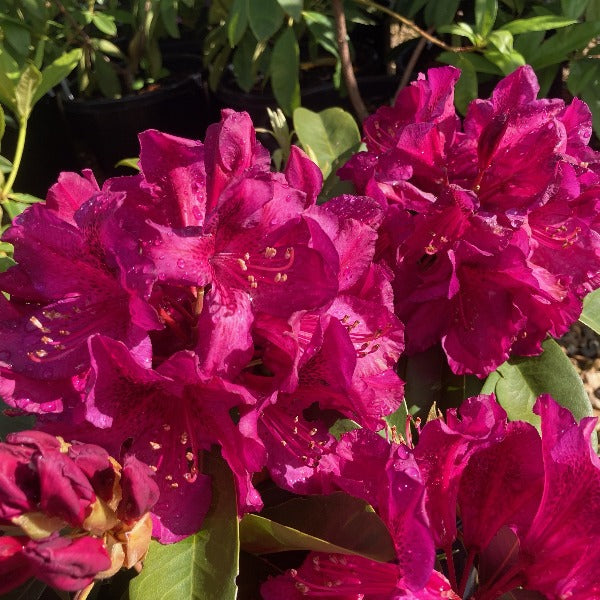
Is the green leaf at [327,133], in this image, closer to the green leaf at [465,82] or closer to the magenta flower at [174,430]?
the green leaf at [465,82]

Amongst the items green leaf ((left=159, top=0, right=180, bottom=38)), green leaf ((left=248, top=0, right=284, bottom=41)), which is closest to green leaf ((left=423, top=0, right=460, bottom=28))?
green leaf ((left=248, top=0, right=284, bottom=41))

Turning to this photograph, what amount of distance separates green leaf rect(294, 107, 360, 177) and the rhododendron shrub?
0.52 meters

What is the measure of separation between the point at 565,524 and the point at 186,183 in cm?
43

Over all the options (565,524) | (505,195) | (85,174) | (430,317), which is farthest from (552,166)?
(85,174)

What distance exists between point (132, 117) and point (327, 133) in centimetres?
140

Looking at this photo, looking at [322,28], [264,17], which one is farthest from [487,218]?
[322,28]

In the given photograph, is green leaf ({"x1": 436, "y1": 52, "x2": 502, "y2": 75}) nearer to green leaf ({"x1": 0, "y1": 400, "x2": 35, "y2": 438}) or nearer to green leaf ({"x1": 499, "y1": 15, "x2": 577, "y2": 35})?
green leaf ({"x1": 499, "y1": 15, "x2": 577, "y2": 35})

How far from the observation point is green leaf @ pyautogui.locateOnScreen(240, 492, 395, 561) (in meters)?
0.62

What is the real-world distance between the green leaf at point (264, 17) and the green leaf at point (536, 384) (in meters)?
0.91

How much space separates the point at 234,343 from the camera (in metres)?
Answer: 0.59

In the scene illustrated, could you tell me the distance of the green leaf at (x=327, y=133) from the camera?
126 centimetres

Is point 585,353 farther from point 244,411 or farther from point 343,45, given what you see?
point 244,411

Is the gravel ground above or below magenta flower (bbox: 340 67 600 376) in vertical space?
below

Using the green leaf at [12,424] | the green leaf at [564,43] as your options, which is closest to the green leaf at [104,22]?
the green leaf at [564,43]
